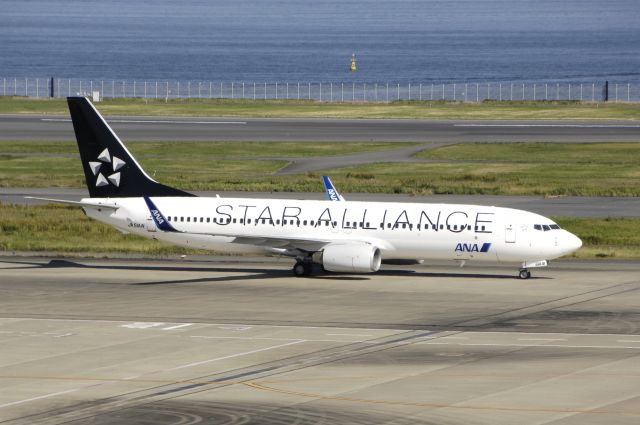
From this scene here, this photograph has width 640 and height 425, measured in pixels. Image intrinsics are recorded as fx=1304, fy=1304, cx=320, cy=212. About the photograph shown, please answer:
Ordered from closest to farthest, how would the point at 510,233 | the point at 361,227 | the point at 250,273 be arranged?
the point at 510,233
the point at 361,227
the point at 250,273

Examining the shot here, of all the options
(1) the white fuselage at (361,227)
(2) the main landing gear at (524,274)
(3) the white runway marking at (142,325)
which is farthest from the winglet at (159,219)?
(2) the main landing gear at (524,274)

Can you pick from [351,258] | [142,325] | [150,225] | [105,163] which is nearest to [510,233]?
[351,258]

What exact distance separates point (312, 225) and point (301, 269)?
236 centimetres

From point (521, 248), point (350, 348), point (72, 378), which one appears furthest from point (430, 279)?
point (72, 378)

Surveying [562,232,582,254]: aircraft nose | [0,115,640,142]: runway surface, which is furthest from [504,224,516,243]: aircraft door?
[0,115,640,142]: runway surface

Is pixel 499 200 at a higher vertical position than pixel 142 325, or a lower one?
higher

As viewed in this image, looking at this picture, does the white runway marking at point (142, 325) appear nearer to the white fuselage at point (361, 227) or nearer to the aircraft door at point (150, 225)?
the white fuselage at point (361, 227)

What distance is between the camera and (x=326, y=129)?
14575 centimetres

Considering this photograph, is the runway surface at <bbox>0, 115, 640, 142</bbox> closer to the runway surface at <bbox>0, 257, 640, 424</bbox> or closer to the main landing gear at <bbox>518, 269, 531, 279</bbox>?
the runway surface at <bbox>0, 257, 640, 424</bbox>

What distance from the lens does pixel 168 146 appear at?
12975 centimetres

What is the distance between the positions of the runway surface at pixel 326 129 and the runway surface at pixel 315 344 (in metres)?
64.9

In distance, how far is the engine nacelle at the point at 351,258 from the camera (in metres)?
65.5

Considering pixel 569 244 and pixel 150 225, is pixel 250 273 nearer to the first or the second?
pixel 150 225

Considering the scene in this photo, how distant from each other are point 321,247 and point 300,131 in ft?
253
